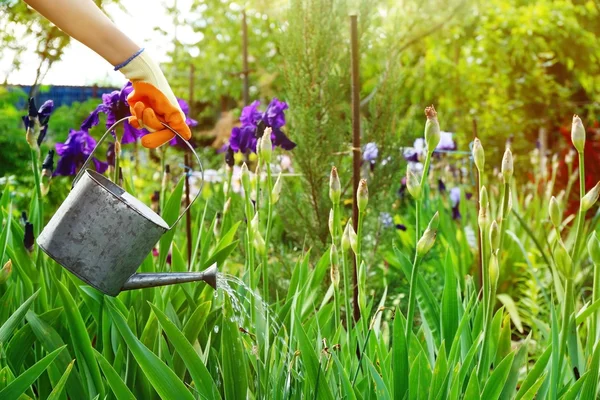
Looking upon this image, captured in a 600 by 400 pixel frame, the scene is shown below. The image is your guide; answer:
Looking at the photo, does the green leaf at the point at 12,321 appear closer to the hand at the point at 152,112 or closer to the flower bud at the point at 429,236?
the hand at the point at 152,112

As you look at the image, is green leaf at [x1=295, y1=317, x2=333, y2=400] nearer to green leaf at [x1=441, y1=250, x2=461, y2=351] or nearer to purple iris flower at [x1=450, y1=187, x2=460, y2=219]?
green leaf at [x1=441, y1=250, x2=461, y2=351]

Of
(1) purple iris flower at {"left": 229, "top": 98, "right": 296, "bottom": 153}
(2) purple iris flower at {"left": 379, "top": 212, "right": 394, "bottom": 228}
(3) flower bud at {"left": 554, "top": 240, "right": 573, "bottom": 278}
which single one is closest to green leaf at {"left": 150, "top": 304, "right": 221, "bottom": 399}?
(3) flower bud at {"left": 554, "top": 240, "right": 573, "bottom": 278}

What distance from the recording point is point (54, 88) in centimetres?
1105

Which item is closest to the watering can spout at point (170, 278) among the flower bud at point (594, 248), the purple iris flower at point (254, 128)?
the flower bud at point (594, 248)

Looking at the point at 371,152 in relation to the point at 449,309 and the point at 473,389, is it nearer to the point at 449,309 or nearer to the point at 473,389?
the point at 449,309

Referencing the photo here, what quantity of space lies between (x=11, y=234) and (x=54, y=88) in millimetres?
9573

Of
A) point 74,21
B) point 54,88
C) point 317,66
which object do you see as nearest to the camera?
point 74,21

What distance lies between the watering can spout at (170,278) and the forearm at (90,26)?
48cm

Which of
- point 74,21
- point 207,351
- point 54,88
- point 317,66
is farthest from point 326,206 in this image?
point 54,88

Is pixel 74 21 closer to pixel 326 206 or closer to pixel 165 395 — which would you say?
pixel 165 395

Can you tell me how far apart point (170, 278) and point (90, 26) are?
22.4 inches

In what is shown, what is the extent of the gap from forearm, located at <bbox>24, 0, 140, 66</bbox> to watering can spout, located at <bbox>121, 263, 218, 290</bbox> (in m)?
0.48

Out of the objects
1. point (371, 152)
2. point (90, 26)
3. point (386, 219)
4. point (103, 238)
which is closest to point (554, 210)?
point (103, 238)

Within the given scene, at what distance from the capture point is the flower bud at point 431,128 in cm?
129
